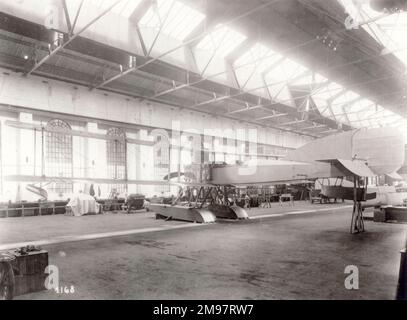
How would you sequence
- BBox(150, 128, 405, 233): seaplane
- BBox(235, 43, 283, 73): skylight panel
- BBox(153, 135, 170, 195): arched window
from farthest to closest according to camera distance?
BBox(153, 135, 170, 195): arched window < BBox(235, 43, 283, 73): skylight panel < BBox(150, 128, 405, 233): seaplane

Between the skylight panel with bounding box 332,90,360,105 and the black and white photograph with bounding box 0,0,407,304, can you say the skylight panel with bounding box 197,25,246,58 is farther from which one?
the skylight panel with bounding box 332,90,360,105

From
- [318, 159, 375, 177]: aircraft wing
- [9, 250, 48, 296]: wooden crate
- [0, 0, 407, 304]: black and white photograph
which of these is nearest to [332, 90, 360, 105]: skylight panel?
[0, 0, 407, 304]: black and white photograph

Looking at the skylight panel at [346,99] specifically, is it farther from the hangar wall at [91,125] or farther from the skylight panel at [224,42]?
the skylight panel at [224,42]

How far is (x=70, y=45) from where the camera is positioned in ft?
34.4

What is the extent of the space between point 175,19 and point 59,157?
8.81 metres

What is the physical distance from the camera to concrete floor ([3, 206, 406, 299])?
344cm

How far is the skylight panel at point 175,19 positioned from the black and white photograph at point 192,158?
53 mm

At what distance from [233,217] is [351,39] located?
21.2 ft

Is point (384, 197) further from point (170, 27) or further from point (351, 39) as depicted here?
point (170, 27)

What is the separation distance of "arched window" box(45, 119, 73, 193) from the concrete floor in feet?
32.6

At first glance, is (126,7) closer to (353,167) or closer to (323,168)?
(323,168)

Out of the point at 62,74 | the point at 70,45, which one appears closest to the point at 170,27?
the point at 70,45

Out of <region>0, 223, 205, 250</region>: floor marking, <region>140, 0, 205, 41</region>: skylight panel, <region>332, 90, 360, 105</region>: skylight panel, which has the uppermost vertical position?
<region>140, 0, 205, 41</region>: skylight panel

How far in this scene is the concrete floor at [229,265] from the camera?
344 cm
